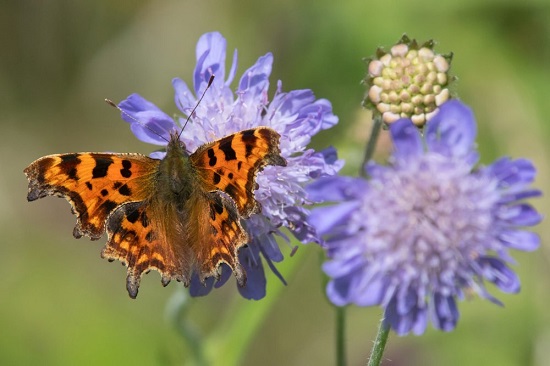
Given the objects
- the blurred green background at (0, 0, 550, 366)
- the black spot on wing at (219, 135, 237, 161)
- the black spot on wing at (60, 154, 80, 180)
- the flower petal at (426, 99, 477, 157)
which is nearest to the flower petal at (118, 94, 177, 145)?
the black spot on wing at (60, 154, 80, 180)

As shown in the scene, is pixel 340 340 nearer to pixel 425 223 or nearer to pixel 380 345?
pixel 380 345

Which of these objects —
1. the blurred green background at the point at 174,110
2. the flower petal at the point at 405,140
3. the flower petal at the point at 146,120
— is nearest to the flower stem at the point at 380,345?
the flower petal at the point at 405,140

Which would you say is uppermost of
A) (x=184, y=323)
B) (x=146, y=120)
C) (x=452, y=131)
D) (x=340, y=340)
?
(x=452, y=131)

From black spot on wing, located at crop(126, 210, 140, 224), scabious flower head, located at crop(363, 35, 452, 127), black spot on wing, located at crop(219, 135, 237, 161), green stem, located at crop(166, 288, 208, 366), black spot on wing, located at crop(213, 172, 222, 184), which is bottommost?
green stem, located at crop(166, 288, 208, 366)

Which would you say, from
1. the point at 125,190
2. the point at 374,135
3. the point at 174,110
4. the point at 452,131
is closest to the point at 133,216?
the point at 125,190

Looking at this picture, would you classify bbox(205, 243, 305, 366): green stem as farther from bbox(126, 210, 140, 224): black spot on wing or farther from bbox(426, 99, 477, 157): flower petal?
bbox(426, 99, 477, 157): flower petal
